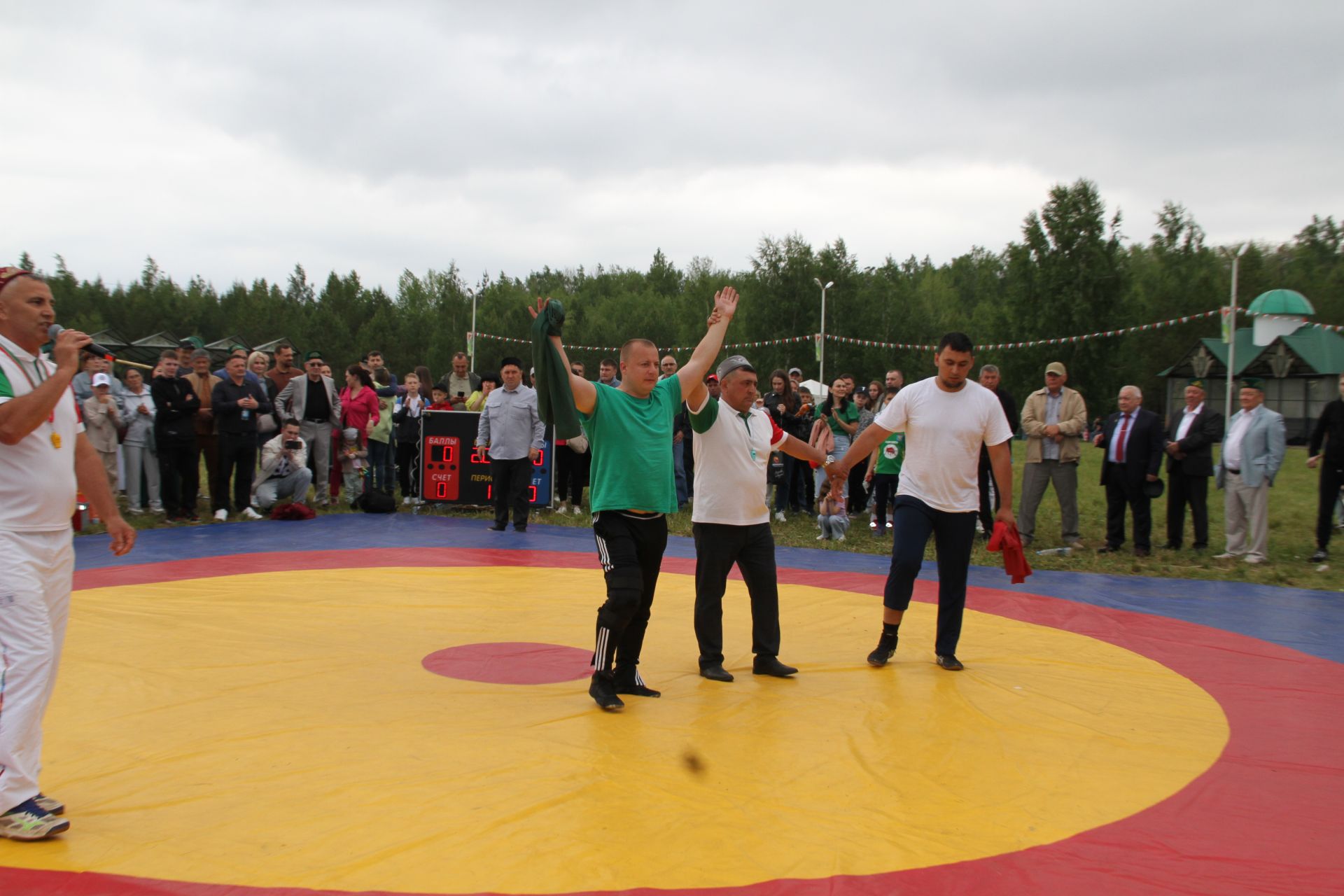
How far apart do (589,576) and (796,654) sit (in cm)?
299

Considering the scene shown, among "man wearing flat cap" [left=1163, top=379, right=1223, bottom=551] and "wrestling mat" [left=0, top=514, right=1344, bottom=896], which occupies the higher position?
"man wearing flat cap" [left=1163, top=379, right=1223, bottom=551]

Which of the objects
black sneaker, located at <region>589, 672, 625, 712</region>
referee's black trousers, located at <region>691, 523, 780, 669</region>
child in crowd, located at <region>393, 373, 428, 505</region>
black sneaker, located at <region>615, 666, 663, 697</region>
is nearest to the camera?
black sneaker, located at <region>589, 672, 625, 712</region>

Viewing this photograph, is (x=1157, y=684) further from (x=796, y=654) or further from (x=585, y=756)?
(x=585, y=756)

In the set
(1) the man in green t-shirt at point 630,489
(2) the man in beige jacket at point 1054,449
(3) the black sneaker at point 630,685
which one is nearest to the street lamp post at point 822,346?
(2) the man in beige jacket at point 1054,449

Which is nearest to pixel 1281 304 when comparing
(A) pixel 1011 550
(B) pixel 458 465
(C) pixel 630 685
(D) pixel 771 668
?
(B) pixel 458 465

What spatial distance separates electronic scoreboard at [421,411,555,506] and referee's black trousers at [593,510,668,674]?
8723 millimetres

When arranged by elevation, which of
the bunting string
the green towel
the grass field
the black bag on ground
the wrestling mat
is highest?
the bunting string

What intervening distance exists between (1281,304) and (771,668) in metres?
44.1

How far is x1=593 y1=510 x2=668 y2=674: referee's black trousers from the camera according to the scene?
494 centimetres

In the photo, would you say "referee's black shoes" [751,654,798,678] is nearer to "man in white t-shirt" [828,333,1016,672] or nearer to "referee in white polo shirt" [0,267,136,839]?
"man in white t-shirt" [828,333,1016,672]

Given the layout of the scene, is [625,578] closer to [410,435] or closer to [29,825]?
[29,825]

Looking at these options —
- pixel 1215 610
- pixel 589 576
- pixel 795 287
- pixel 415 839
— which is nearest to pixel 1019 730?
pixel 415 839

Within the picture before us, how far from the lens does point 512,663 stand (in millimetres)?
5656

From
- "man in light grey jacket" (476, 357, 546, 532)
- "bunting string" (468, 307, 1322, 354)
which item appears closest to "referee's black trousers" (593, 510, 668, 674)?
"man in light grey jacket" (476, 357, 546, 532)
